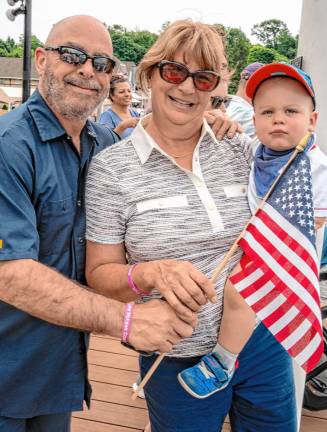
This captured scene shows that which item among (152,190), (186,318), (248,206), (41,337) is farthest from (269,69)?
(41,337)

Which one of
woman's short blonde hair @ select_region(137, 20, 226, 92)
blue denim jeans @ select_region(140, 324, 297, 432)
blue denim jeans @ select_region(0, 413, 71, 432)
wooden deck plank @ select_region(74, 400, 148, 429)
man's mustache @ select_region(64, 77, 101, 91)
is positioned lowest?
wooden deck plank @ select_region(74, 400, 148, 429)

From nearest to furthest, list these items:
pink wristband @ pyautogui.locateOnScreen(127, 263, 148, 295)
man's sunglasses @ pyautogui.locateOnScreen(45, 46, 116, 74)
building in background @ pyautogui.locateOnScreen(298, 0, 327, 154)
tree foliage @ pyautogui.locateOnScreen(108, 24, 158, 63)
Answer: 1. pink wristband @ pyautogui.locateOnScreen(127, 263, 148, 295)
2. man's sunglasses @ pyautogui.locateOnScreen(45, 46, 116, 74)
3. building in background @ pyautogui.locateOnScreen(298, 0, 327, 154)
4. tree foliage @ pyautogui.locateOnScreen(108, 24, 158, 63)

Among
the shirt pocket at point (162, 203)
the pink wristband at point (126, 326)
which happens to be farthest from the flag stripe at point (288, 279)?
Result: the pink wristband at point (126, 326)

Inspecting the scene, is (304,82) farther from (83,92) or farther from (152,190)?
(83,92)

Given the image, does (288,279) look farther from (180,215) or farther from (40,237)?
(40,237)

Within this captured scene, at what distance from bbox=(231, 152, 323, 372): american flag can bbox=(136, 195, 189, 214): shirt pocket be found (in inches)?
10.1

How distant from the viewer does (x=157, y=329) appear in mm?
1493

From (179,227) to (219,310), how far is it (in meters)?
0.39

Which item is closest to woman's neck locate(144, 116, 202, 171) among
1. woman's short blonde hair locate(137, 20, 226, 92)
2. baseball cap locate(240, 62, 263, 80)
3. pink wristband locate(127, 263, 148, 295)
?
woman's short blonde hair locate(137, 20, 226, 92)

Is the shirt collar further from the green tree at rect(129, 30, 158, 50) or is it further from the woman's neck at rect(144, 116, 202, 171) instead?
the green tree at rect(129, 30, 158, 50)

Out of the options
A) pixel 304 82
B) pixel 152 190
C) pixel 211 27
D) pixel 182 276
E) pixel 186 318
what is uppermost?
pixel 211 27

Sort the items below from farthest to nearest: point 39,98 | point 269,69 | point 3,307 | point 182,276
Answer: point 269,69
point 39,98
point 3,307
point 182,276

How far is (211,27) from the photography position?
179 cm

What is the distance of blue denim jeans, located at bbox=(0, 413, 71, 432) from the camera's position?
1781 mm
